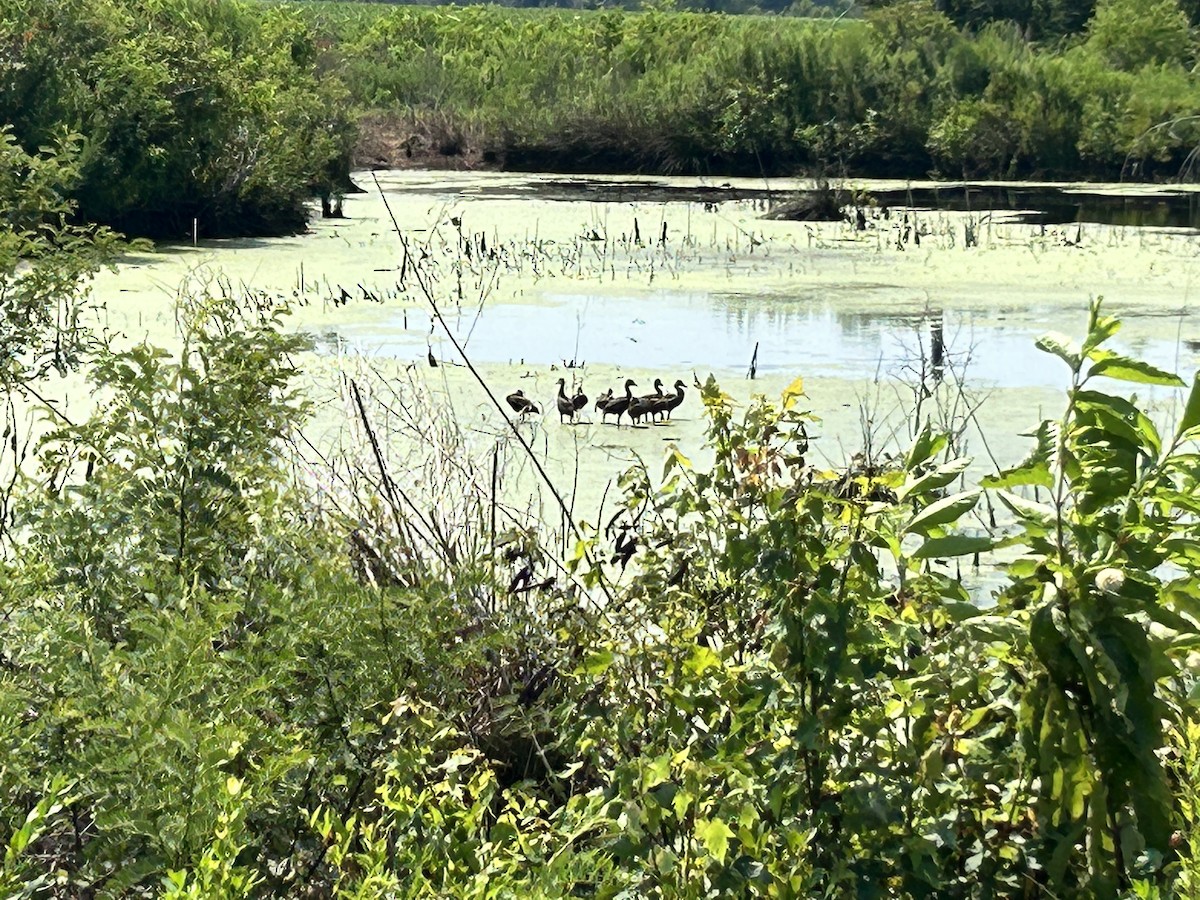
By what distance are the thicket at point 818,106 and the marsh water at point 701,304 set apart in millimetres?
5151

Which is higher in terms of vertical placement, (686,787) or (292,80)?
(292,80)

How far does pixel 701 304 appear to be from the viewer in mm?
10500

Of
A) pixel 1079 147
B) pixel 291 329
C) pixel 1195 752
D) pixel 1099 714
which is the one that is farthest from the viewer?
pixel 1079 147

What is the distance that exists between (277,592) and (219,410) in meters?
0.81

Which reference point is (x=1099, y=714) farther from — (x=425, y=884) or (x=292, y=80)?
(x=292, y=80)

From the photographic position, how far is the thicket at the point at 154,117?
492 inches

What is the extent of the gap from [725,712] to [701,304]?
8203 millimetres

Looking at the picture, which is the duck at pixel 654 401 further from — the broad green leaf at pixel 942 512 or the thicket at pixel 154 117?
the thicket at pixel 154 117

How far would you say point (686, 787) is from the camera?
2131 millimetres

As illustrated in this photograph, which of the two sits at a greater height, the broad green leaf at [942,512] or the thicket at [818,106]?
the thicket at [818,106]

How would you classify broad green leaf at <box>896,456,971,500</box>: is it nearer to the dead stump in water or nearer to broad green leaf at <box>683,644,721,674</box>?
broad green leaf at <box>683,644,721,674</box>

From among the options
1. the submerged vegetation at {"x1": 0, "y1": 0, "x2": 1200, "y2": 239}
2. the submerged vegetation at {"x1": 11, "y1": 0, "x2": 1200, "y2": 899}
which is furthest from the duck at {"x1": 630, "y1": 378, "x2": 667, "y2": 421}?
the submerged vegetation at {"x1": 0, "y1": 0, "x2": 1200, "y2": 239}

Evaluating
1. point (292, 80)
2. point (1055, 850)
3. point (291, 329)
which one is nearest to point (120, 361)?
point (1055, 850)

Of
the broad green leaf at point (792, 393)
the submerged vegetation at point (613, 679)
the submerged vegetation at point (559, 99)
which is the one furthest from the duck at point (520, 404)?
the submerged vegetation at point (559, 99)
